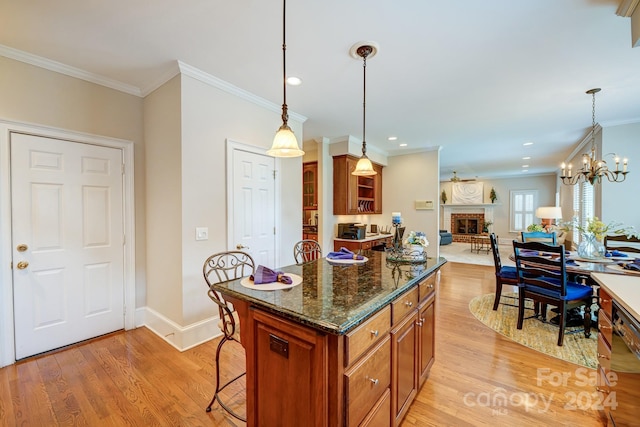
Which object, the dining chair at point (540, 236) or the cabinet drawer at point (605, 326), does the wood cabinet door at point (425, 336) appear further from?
the dining chair at point (540, 236)

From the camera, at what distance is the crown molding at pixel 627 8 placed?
1719 mm

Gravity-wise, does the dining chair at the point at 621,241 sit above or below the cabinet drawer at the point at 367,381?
above

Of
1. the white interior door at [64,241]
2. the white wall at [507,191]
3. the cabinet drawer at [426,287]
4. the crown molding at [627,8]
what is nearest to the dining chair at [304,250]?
the cabinet drawer at [426,287]

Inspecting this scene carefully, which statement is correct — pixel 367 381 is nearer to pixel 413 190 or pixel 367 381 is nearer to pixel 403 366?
pixel 403 366

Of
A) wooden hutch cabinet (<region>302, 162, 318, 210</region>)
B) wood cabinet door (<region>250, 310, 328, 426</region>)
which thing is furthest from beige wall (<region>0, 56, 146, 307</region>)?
wooden hutch cabinet (<region>302, 162, 318, 210</region>)

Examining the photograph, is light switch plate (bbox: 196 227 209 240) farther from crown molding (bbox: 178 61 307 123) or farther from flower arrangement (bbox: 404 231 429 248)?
flower arrangement (bbox: 404 231 429 248)

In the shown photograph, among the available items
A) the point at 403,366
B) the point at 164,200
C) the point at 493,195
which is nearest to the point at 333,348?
the point at 403,366

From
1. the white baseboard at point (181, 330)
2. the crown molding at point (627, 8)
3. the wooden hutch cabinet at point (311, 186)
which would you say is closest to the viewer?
the crown molding at point (627, 8)

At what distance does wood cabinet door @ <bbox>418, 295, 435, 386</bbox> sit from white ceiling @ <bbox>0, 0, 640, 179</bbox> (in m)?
2.14

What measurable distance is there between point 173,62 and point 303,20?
1.42 m

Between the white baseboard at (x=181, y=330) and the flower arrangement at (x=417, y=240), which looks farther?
the white baseboard at (x=181, y=330)

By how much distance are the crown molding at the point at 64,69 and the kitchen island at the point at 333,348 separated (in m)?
2.83

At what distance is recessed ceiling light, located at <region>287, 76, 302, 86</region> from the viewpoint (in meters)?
2.83

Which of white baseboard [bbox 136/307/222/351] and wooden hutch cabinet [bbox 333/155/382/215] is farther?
wooden hutch cabinet [bbox 333/155/382/215]
